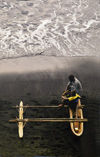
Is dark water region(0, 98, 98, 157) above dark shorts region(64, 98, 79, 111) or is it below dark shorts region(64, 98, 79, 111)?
below

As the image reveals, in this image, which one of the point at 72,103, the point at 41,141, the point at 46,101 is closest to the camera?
the point at 41,141

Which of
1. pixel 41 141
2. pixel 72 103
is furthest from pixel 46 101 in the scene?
pixel 41 141

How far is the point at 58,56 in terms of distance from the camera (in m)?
42.2

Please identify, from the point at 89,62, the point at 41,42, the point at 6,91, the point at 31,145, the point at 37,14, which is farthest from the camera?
the point at 37,14

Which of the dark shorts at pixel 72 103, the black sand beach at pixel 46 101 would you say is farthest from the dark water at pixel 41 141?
the dark shorts at pixel 72 103

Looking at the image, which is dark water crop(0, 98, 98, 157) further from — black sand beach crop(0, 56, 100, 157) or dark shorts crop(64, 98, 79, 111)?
dark shorts crop(64, 98, 79, 111)

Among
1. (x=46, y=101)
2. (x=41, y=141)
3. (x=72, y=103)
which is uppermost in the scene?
(x=46, y=101)

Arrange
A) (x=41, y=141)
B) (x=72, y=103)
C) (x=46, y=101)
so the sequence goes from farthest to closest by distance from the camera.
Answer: (x=46, y=101) < (x=72, y=103) < (x=41, y=141)

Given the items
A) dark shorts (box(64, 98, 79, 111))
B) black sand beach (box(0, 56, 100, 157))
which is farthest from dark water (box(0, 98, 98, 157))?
dark shorts (box(64, 98, 79, 111))

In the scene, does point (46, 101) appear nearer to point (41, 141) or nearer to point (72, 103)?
point (72, 103)

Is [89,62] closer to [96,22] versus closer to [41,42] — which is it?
[41,42]

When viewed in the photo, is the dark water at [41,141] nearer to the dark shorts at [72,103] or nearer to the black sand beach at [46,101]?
the black sand beach at [46,101]

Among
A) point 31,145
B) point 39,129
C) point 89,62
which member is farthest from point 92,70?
point 31,145

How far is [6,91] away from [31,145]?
17456 mm
